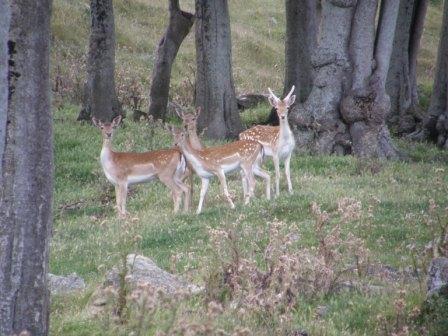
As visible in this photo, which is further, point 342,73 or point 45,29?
point 342,73

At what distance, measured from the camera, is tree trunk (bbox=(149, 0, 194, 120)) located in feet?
77.5

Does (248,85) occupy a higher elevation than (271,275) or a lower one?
lower

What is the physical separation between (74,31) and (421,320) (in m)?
27.8

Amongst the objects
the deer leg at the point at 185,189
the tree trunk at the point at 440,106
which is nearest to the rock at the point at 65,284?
the deer leg at the point at 185,189

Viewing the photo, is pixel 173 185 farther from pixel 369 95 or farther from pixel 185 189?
pixel 369 95

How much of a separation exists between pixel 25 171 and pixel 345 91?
13.2m

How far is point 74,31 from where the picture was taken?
35.8 metres

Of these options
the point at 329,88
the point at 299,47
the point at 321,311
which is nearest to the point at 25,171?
the point at 321,311

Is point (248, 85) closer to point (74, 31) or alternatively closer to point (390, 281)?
point (74, 31)

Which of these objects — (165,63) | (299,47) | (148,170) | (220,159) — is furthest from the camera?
(299,47)

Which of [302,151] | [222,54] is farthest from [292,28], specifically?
[302,151]

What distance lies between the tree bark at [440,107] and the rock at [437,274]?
13657 millimetres

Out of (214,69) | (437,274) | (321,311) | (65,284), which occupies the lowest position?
(65,284)

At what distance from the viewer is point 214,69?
2144 centimetres
